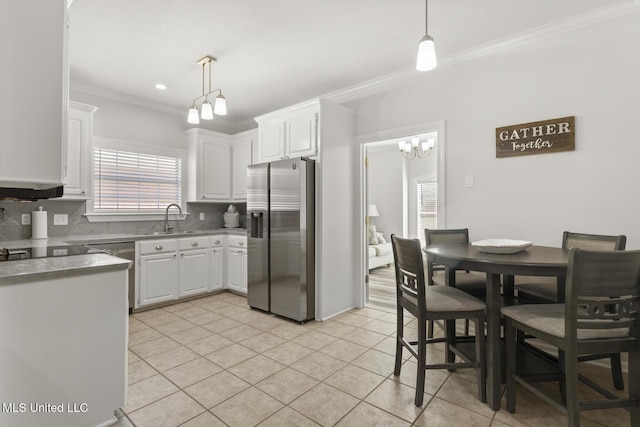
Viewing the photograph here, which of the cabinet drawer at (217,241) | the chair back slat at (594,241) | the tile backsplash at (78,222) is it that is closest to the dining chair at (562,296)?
the chair back slat at (594,241)

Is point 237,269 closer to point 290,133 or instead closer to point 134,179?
point 134,179

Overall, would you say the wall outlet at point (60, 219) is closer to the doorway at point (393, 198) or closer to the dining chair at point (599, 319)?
the doorway at point (393, 198)

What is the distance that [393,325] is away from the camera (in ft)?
10.9

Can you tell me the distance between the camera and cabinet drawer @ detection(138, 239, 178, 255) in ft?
12.3

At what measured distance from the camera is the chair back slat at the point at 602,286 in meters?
1.49

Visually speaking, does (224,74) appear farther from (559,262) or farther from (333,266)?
(559,262)

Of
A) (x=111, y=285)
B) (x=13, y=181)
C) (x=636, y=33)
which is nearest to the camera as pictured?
(x=13, y=181)

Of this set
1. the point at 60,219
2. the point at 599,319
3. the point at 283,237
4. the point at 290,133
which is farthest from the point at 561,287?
the point at 60,219

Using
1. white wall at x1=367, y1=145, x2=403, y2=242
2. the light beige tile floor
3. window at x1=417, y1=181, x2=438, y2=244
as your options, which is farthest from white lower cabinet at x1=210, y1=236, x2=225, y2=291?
window at x1=417, y1=181, x2=438, y2=244

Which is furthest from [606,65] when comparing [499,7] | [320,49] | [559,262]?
[320,49]

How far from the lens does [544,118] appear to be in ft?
8.91

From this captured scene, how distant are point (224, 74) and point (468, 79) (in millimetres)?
2575

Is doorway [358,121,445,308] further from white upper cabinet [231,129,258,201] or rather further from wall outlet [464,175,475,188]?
wall outlet [464,175,475,188]

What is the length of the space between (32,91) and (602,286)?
2.83 meters
